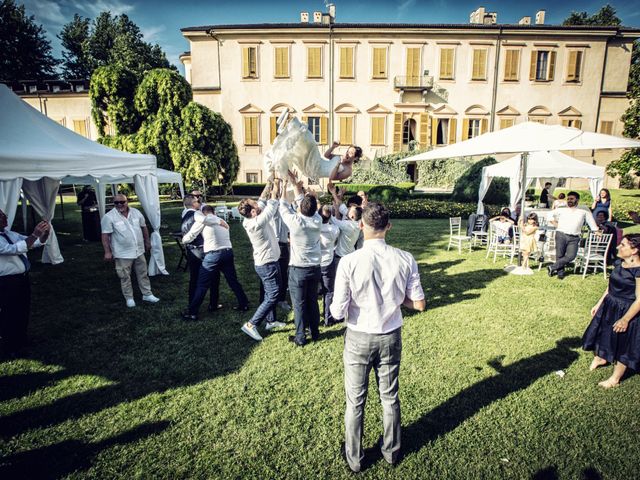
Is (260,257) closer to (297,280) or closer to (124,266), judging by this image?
(297,280)

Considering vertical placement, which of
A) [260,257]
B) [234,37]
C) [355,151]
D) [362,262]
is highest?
[234,37]

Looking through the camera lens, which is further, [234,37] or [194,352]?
[234,37]

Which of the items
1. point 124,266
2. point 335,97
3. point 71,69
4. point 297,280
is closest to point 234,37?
point 335,97

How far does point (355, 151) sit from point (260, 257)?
2011mm

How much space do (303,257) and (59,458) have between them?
300cm

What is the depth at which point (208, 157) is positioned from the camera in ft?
72.5

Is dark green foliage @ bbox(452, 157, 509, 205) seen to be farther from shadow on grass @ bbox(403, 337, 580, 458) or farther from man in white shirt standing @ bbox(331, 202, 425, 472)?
man in white shirt standing @ bbox(331, 202, 425, 472)

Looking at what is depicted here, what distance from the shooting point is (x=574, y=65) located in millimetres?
25703

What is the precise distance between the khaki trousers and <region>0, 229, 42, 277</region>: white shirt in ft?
5.27

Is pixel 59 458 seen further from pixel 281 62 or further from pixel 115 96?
pixel 281 62

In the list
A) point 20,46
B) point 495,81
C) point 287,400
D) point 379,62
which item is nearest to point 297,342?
point 287,400

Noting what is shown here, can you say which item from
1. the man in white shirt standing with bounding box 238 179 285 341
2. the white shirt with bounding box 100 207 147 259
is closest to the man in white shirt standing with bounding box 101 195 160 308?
the white shirt with bounding box 100 207 147 259

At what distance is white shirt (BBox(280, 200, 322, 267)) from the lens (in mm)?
4469

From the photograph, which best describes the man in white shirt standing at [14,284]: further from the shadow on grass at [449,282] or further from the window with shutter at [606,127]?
the window with shutter at [606,127]
